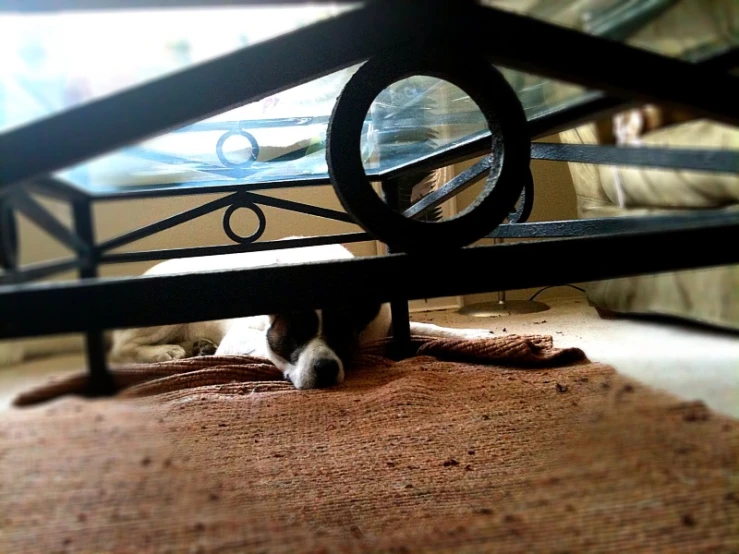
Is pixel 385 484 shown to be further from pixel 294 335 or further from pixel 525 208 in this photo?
pixel 294 335

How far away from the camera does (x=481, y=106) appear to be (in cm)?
35

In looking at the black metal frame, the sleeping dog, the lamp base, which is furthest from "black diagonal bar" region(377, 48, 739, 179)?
the lamp base

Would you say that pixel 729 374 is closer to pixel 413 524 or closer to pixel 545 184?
pixel 413 524

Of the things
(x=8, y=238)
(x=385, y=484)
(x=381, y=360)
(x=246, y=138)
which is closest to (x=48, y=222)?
(x=8, y=238)

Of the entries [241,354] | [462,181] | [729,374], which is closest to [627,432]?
[729,374]

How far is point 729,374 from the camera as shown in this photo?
0.36 metres

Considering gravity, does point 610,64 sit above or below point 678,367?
above

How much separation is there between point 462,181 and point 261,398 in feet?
1.76

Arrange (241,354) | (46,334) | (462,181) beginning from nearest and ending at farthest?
(46,334) < (462,181) < (241,354)

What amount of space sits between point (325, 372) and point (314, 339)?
4.6 inches

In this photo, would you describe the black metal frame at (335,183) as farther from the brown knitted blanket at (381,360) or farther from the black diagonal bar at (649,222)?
the brown knitted blanket at (381,360)

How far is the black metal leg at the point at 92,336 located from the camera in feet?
0.95

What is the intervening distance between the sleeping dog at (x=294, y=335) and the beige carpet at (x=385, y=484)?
1.12 feet

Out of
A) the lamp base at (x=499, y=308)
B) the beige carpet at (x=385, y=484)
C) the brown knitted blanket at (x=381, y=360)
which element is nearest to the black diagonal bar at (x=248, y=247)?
the brown knitted blanket at (x=381, y=360)
